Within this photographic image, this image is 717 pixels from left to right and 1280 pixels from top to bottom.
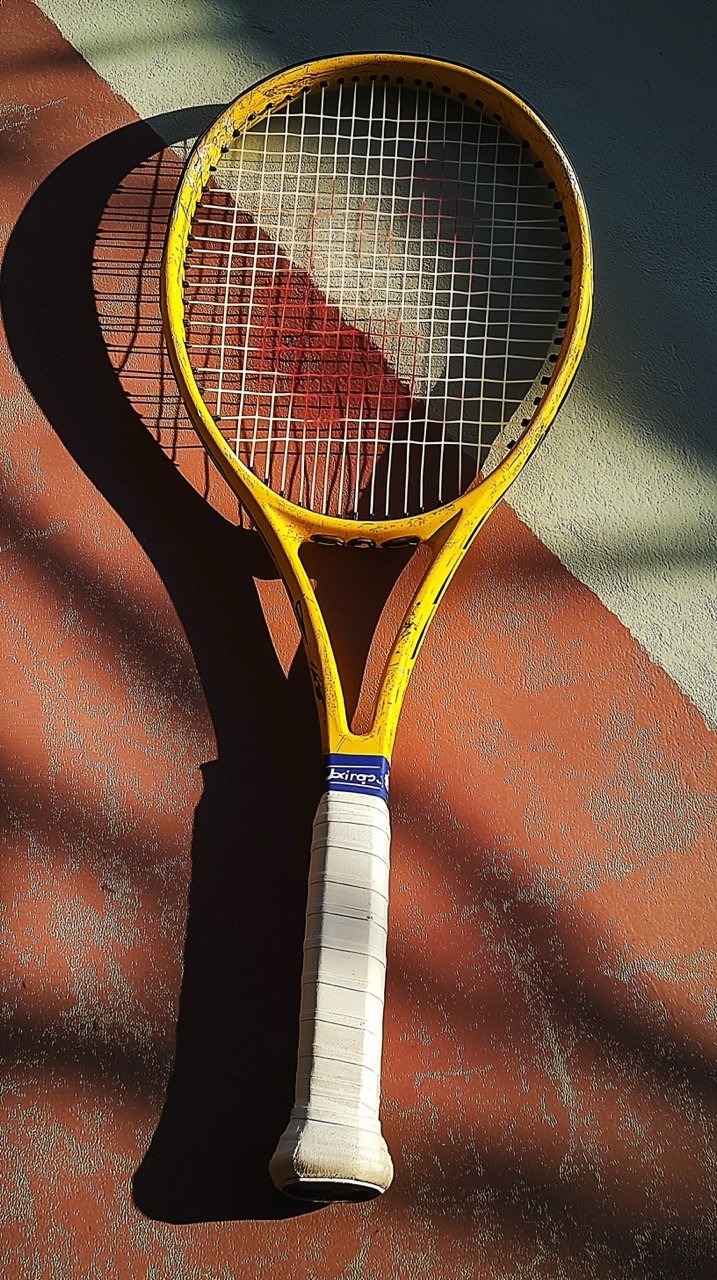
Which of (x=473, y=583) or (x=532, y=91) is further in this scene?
(x=532, y=91)

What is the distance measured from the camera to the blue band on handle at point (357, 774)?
1.46 metres

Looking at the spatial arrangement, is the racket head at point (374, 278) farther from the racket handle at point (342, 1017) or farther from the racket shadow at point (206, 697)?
the racket handle at point (342, 1017)

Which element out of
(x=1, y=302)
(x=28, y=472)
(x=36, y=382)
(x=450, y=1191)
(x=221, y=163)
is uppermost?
(x=221, y=163)

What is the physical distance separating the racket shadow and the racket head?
119mm

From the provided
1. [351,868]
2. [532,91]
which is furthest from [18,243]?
[351,868]

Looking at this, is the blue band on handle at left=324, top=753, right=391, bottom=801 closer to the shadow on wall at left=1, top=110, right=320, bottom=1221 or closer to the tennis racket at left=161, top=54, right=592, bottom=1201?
the tennis racket at left=161, top=54, right=592, bottom=1201

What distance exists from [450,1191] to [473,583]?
761mm

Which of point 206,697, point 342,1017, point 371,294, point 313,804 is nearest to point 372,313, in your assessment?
point 371,294

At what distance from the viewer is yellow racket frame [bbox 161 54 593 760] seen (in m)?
1.51

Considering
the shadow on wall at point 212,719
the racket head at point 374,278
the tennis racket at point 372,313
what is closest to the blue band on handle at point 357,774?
the tennis racket at point 372,313

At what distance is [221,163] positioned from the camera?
1.89 metres

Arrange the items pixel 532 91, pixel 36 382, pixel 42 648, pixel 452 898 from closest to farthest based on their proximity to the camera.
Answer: pixel 452 898
pixel 42 648
pixel 36 382
pixel 532 91

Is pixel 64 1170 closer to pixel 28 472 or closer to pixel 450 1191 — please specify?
pixel 450 1191

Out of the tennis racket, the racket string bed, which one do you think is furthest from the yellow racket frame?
the racket string bed
